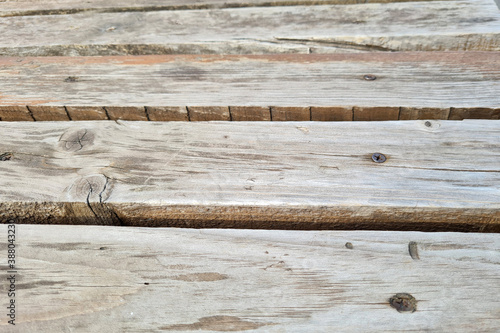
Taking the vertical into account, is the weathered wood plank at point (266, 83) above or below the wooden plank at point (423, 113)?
above

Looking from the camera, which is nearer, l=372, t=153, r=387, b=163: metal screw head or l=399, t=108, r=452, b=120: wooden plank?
l=372, t=153, r=387, b=163: metal screw head

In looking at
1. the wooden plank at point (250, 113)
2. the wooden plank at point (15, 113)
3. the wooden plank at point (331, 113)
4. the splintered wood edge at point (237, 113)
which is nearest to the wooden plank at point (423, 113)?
the splintered wood edge at point (237, 113)

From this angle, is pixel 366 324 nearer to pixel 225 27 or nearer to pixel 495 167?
pixel 495 167

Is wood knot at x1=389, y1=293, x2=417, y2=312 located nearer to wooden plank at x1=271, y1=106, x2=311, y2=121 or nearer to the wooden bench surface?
the wooden bench surface

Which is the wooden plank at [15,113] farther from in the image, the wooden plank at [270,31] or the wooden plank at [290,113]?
the wooden plank at [290,113]

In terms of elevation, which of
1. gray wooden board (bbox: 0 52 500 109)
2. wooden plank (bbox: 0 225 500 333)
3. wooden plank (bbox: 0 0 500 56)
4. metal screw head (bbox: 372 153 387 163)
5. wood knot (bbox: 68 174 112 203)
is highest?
wooden plank (bbox: 0 0 500 56)

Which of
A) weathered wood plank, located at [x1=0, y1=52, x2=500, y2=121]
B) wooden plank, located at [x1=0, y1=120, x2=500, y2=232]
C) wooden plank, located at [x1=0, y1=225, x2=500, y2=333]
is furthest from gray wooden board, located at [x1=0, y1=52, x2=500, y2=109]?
wooden plank, located at [x1=0, y1=225, x2=500, y2=333]

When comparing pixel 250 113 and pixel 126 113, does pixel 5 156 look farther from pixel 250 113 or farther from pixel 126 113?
pixel 250 113

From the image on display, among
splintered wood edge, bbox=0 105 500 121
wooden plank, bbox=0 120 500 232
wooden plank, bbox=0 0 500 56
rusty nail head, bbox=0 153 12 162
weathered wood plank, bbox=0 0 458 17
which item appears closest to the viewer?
wooden plank, bbox=0 120 500 232

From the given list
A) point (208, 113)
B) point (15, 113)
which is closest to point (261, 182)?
point (208, 113)
